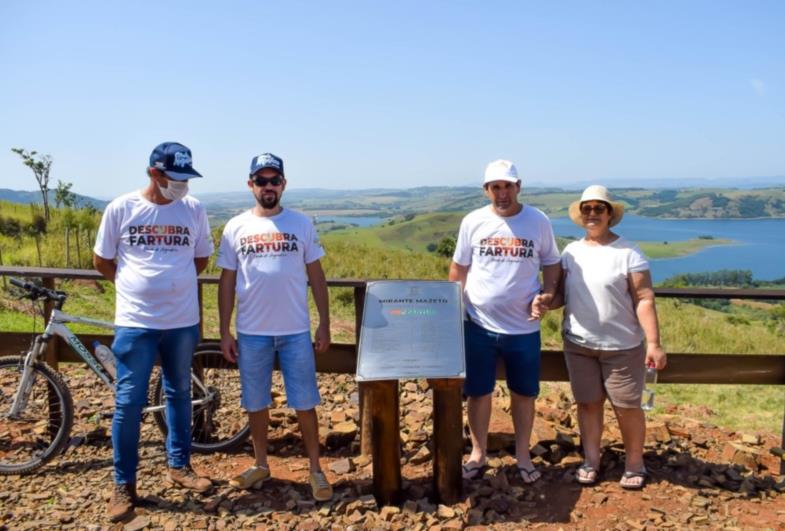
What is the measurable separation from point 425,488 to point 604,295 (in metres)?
1.64

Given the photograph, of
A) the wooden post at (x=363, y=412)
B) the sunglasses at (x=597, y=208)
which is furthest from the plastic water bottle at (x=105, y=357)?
the sunglasses at (x=597, y=208)

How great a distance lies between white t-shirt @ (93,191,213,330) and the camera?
3.59m

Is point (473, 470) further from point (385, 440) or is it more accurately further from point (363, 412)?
point (363, 412)

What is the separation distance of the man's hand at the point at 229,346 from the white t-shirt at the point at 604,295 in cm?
206

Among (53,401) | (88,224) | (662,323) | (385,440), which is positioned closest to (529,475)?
(385,440)

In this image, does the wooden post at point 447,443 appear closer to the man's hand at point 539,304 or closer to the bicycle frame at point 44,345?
the man's hand at point 539,304

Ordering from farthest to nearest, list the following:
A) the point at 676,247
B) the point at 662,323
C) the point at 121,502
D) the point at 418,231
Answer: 1. the point at 676,247
2. the point at 418,231
3. the point at 662,323
4. the point at 121,502

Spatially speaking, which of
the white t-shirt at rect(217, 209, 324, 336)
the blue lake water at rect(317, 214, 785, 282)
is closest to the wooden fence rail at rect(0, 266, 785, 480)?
the white t-shirt at rect(217, 209, 324, 336)

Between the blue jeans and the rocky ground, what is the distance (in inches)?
13.9

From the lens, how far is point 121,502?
3660mm

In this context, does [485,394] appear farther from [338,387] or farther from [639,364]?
[338,387]

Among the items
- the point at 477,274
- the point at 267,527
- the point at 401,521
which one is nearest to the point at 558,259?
the point at 477,274

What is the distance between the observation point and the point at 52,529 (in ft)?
11.7

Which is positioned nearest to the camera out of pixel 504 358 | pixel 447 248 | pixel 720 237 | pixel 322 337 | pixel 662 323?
pixel 322 337
